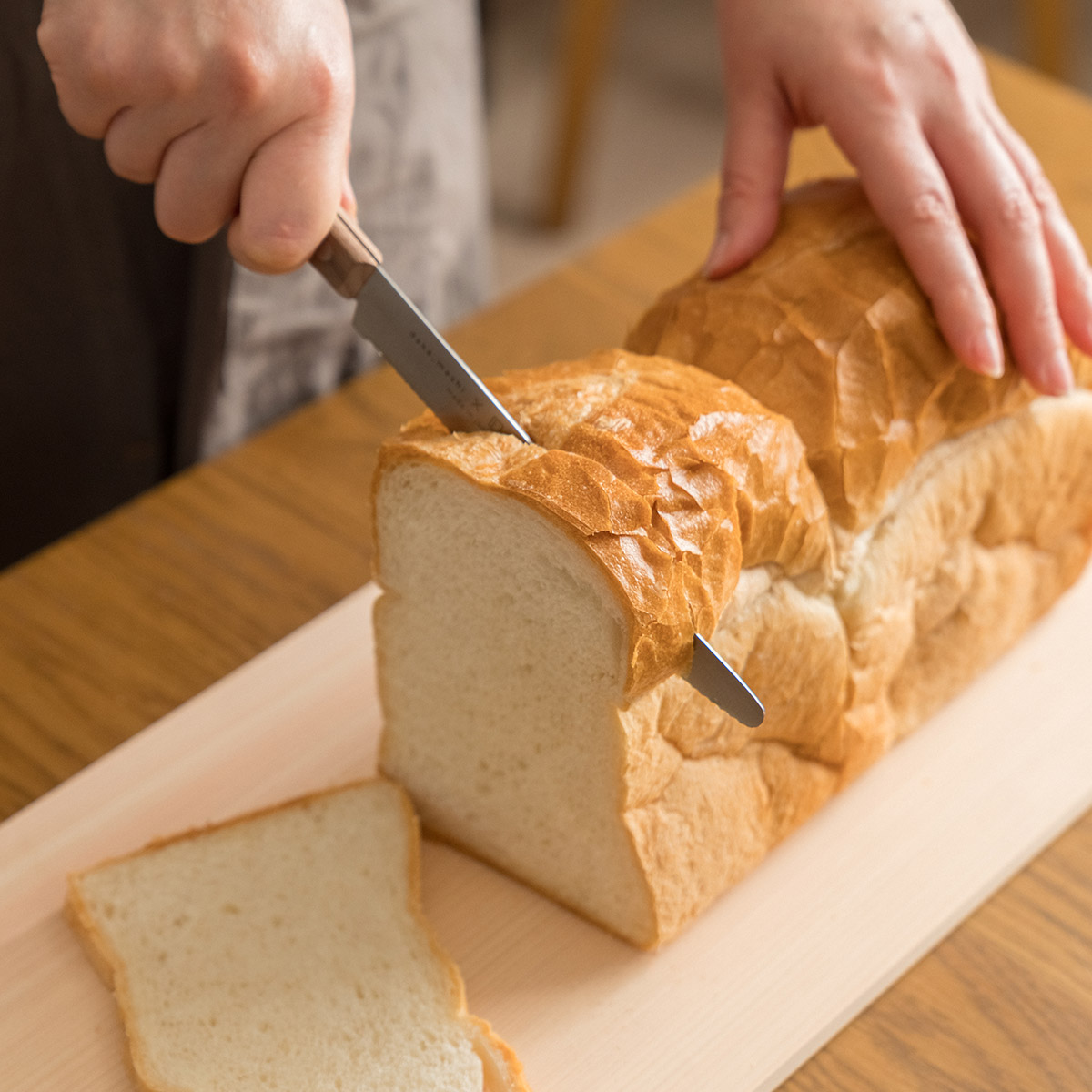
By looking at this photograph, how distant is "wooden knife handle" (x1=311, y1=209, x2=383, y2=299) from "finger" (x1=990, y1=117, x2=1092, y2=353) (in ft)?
2.87

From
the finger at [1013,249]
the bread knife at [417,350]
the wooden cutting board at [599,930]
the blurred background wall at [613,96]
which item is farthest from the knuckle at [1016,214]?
the blurred background wall at [613,96]

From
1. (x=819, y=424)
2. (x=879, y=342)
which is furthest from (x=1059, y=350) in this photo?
(x=819, y=424)

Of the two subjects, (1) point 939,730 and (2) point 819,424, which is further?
(1) point 939,730

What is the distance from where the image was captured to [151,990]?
1.45m

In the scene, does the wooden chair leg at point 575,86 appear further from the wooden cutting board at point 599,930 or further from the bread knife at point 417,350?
the bread knife at point 417,350

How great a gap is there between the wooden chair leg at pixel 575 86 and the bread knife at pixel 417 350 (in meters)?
3.46

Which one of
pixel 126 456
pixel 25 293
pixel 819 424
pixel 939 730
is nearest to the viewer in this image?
pixel 819 424

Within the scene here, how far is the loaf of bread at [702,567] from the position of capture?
133cm

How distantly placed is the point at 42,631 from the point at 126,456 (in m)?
0.56

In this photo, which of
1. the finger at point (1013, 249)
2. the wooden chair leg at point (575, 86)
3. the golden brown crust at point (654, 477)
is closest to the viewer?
the golden brown crust at point (654, 477)

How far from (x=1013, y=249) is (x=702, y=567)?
66 cm

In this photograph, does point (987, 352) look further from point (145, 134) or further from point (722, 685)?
point (145, 134)

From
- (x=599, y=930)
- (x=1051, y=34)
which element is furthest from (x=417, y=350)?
(x=1051, y=34)

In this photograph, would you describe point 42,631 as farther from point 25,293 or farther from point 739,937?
point 739,937
